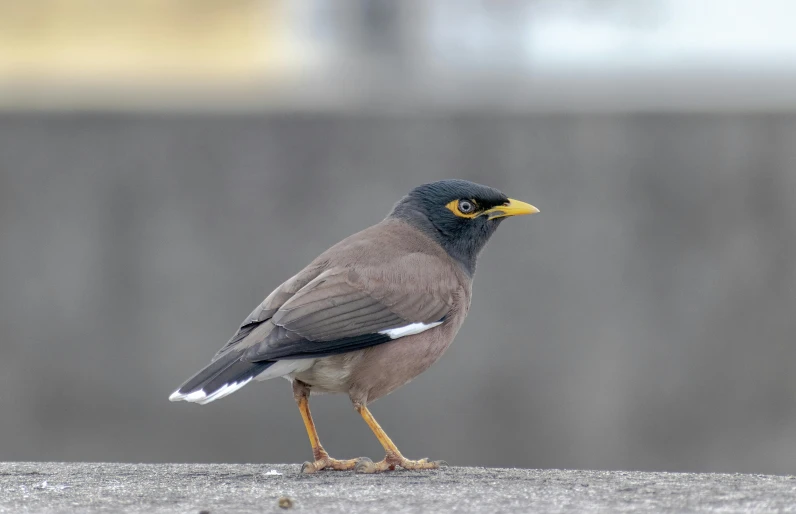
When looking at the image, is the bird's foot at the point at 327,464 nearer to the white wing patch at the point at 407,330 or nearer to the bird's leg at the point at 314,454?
the bird's leg at the point at 314,454

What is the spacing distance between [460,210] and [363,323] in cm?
119

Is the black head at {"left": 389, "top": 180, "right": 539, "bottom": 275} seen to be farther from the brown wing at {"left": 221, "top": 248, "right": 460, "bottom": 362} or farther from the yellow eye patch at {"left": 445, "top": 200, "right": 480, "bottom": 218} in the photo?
the brown wing at {"left": 221, "top": 248, "right": 460, "bottom": 362}

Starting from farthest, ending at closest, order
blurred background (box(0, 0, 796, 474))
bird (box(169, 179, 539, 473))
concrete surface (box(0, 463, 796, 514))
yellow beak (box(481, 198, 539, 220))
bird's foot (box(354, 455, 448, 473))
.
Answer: blurred background (box(0, 0, 796, 474)) < yellow beak (box(481, 198, 539, 220)) < bird's foot (box(354, 455, 448, 473)) < bird (box(169, 179, 539, 473)) < concrete surface (box(0, 463, 796, 514))

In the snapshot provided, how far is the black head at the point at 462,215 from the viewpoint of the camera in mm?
5973

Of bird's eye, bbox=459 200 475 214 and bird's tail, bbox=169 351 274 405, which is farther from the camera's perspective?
bird's eye, bbox=459 200 475 214

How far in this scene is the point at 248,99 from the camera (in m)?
11.3

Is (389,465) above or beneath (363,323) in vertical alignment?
beneath

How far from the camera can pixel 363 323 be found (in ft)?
16.6

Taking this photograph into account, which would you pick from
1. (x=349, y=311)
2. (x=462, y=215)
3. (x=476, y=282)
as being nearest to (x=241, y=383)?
(x=349, y=311)

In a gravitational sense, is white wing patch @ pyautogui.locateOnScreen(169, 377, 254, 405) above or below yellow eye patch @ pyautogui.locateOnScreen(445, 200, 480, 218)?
below

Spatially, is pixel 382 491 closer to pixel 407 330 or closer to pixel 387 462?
pixel 387 462

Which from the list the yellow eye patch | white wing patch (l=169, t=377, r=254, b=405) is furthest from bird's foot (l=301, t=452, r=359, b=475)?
the yellow eye patch

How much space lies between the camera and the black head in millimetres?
5973

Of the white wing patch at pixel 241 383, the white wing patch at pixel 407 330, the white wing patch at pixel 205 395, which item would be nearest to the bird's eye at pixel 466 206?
the white wing patch at pixel 407 330
